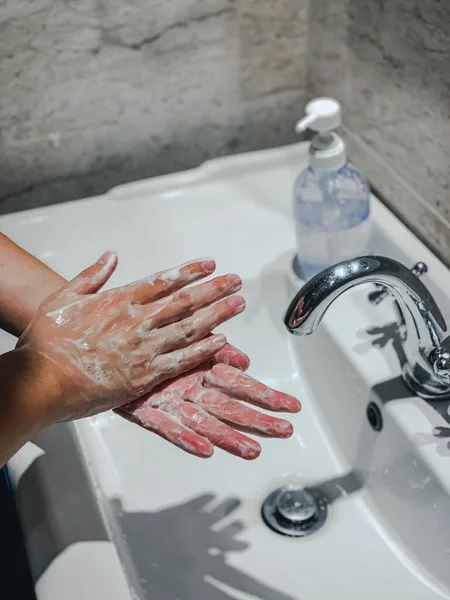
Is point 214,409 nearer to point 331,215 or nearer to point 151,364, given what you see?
point 151,364

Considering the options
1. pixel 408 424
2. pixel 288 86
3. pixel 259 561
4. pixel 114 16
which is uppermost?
pixel 114 16

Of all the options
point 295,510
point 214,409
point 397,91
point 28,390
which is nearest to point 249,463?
point 295,510

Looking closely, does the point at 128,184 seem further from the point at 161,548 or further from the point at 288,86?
the point at 161,548

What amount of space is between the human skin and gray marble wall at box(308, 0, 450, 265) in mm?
262

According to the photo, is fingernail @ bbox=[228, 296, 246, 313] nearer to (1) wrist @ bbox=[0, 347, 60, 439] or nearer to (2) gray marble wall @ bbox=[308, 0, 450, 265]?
(1) wrist @ bbox=[0, 347, 60, 439]

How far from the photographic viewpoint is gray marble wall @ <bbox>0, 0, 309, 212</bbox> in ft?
2.60

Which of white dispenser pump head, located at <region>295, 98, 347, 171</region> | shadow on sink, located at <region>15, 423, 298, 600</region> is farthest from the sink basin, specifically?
white dispenser pump head, located at <region>295, 98, 347, 171</region>

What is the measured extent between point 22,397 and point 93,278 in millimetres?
129

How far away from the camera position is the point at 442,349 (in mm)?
611

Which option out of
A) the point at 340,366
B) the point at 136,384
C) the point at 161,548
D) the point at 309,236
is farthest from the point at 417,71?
the point at 161,548

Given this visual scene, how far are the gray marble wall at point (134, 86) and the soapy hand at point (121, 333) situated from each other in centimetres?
31

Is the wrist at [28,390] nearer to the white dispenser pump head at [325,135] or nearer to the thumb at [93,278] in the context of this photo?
the thumb at [93,278]

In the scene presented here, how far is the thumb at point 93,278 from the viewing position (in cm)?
59

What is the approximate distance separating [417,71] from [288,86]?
251mm
